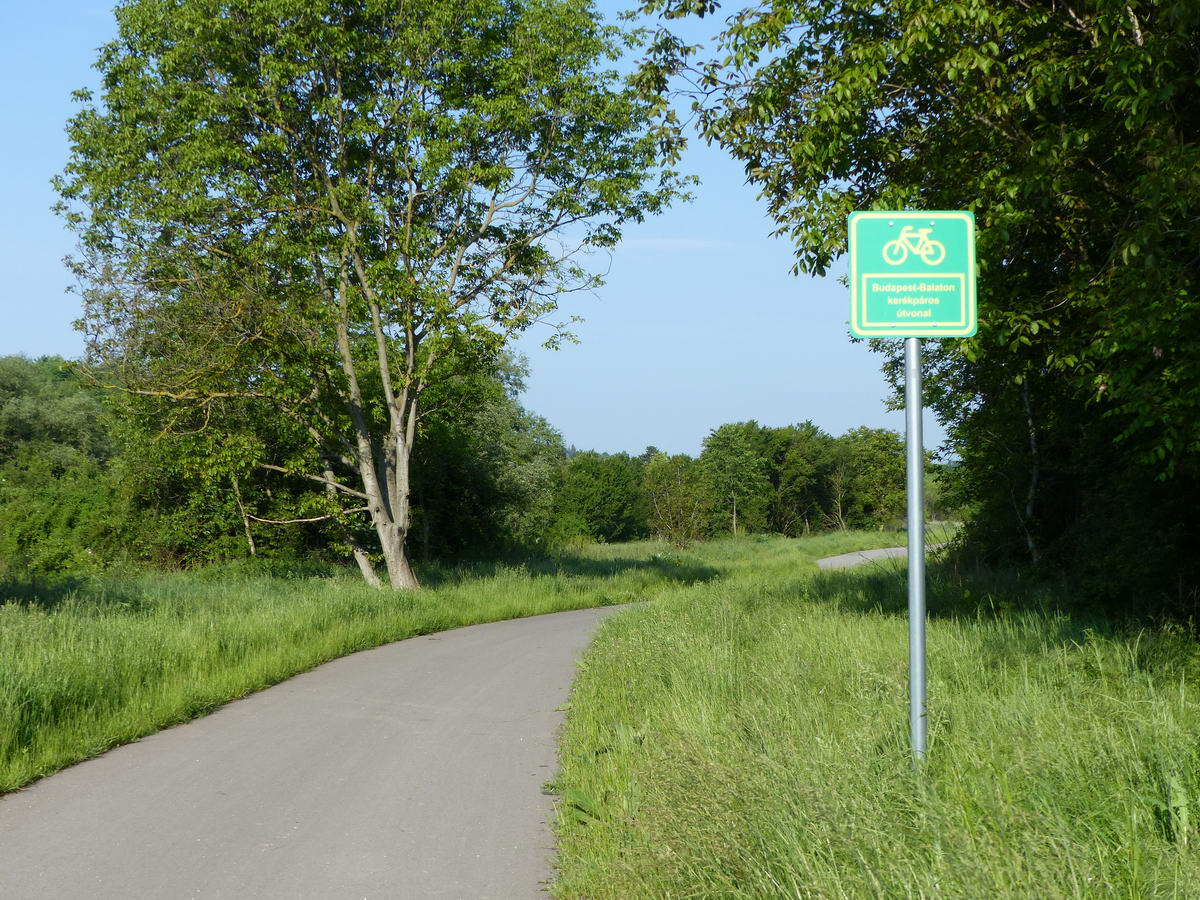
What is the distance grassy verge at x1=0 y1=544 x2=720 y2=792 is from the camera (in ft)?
26.3

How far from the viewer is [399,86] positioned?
20328mm

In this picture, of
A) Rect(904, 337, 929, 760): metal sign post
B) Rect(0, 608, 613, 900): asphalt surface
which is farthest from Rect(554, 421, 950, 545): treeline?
Rect(904, 337, 929, 760): metal sign post

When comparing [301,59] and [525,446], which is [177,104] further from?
[525,446]

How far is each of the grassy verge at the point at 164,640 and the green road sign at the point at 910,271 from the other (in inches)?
244

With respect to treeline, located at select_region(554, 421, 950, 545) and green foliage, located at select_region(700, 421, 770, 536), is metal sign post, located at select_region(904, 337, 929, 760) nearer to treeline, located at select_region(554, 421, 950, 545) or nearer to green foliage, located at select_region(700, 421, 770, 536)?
treeline, located at select_region(554, 421, 950, 545)

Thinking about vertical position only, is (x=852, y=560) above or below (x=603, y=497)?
below

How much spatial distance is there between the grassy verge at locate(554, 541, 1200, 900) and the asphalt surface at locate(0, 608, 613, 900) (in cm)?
44

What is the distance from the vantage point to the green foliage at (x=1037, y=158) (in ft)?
27.4

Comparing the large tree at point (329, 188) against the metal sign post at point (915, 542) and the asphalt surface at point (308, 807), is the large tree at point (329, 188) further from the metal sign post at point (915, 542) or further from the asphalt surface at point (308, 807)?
the metal sign post at point (915, 542)

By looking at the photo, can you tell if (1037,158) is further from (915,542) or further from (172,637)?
(172,637)

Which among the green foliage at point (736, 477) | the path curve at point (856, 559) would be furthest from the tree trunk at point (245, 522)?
the green foliage at point (736, 477)

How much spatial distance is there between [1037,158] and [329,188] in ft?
46.7

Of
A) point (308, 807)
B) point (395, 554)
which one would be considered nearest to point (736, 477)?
point (395, 554)

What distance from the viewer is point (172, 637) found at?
11.2 m
